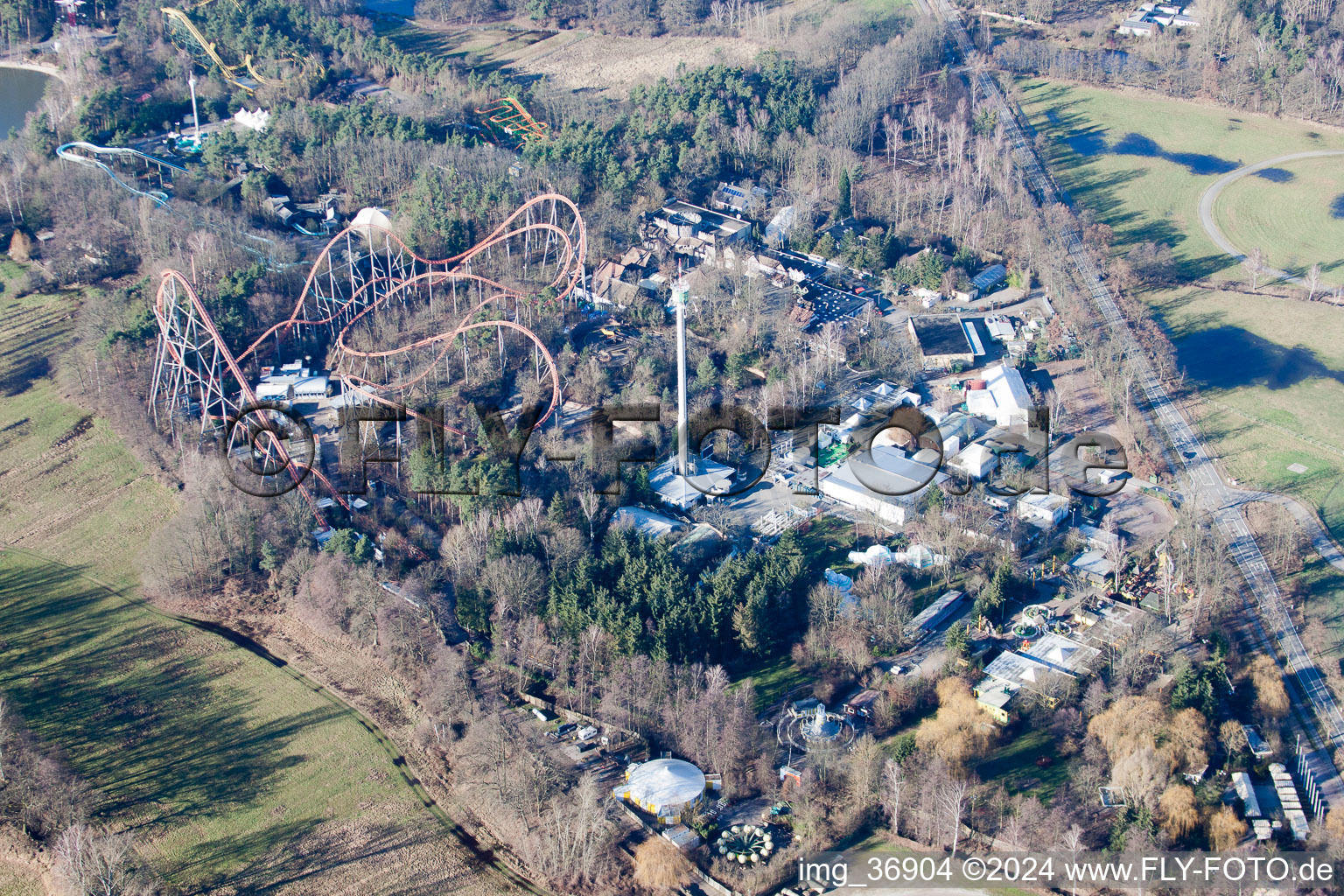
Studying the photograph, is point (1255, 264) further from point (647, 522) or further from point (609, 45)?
point (609, 45)

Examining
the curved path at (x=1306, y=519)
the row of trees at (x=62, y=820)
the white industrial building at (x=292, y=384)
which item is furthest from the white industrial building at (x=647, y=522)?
the curved path at (x=1306, y=519)

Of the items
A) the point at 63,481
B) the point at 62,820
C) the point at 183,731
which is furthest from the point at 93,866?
the point at 63,481

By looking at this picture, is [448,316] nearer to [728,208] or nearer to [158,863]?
[728,208]

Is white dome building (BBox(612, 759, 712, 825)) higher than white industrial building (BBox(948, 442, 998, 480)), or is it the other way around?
white industrial building (BBox(948, 442, 998, 480))

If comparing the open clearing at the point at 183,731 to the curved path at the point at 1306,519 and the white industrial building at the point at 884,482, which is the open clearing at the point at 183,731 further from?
the curved path at the point at 1306,519

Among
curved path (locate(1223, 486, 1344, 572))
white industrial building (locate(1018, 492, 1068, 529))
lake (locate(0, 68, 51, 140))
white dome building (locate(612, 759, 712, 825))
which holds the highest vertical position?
lake (locate(0, 68, 51, 140))

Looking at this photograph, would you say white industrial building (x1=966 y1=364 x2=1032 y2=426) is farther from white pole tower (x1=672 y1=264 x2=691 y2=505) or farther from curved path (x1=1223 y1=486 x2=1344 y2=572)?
white pole tower (x1=672 y1=264 x2=691 y2=505)

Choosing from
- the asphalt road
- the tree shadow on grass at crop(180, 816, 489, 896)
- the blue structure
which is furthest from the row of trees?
the blue structure
